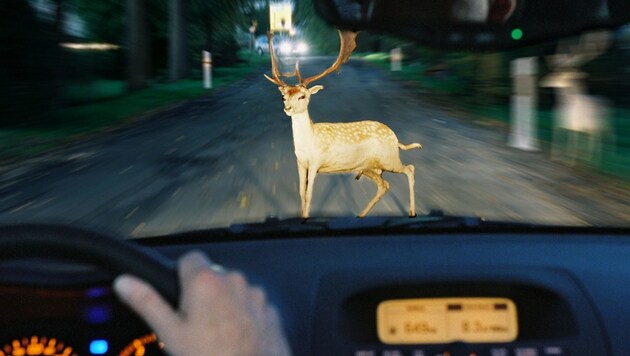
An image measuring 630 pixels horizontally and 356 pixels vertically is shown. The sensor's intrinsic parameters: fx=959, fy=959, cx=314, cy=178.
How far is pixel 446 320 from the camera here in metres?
2.62

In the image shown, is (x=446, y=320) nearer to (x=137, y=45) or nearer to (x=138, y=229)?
(x=138, y=229)

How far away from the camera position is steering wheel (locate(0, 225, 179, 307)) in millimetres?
1847

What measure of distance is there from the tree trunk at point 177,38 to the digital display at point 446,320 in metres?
36.5

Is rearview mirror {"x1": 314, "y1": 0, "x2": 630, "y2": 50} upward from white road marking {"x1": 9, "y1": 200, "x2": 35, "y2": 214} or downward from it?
upward

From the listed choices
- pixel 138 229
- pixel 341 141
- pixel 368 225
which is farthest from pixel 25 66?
pixel 368 225

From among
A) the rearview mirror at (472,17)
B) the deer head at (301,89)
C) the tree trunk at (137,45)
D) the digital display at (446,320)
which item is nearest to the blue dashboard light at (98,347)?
the digital display at (446,320)

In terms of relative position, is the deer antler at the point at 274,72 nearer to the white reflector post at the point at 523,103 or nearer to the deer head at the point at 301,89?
the deer head at the point at 301,89

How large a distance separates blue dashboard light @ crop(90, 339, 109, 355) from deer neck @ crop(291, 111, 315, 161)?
6.72 feet

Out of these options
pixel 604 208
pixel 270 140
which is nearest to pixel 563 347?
pixel 604 208

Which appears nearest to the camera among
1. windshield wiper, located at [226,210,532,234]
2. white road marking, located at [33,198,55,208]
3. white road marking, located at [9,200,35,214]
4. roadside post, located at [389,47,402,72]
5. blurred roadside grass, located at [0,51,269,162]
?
windshield wiper, located at [226,210,532,234]

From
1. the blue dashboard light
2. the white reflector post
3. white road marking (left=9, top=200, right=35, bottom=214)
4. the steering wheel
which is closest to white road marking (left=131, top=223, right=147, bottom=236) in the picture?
white road marking (left=9, top=200, right=35, bottom=214)

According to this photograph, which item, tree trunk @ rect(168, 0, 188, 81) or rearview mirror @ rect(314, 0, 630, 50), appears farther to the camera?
tree trunk @ rect(168, 0, 188, 81)

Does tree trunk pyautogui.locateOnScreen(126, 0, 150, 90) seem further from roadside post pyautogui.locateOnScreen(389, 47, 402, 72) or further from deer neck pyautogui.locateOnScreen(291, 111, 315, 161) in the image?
deer neck pyautogui.locateOnScreen(291, 111, 315, 161)

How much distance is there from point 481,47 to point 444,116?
57.4 ft
